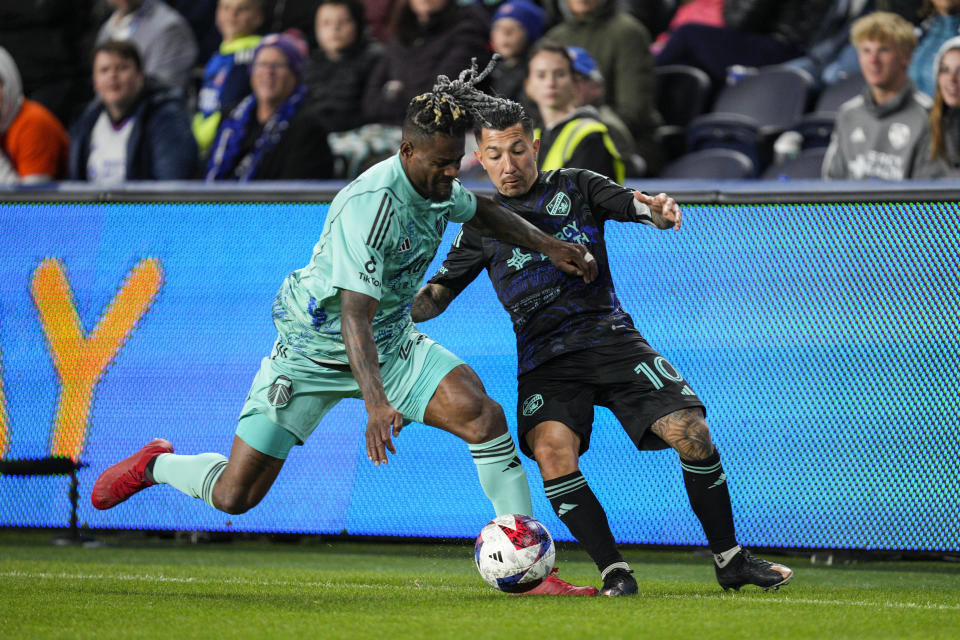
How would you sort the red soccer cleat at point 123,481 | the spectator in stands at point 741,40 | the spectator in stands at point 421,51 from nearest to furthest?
the red soccer cleat at point 123,481
the spectator in stands at point 421,51
the spectator in stands at point 741,40

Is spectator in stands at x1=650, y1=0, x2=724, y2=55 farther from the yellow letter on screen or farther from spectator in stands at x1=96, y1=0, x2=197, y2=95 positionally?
the yellow letter on screen

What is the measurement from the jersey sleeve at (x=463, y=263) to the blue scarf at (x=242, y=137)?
11.5 ft

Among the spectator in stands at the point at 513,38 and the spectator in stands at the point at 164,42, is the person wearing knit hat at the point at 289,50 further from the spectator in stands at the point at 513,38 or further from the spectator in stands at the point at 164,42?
the spectator in stands at the point at 164,42

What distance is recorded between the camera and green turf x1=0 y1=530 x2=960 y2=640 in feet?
13.9

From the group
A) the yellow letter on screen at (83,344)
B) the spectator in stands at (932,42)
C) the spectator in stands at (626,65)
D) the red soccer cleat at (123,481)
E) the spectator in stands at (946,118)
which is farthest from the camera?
the spectator in stands at (626,65)

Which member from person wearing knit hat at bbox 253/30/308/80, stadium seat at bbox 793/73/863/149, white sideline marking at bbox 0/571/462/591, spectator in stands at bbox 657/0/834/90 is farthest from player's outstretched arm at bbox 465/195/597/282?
spectator in stands at bbox 657/0/834/90

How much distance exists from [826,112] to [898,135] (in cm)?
156

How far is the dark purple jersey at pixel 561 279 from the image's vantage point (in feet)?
18.0

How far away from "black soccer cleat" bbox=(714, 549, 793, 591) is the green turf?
76 millimetres

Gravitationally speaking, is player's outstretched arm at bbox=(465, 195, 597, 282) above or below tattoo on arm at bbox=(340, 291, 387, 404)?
above

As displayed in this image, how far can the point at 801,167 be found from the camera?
883 cm

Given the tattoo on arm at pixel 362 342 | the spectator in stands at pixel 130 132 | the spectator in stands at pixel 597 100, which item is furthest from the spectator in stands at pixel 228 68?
the tattoo on arm at pixel 362 342

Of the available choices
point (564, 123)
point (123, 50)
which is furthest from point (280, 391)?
point (123, 50)

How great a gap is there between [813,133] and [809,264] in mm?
2924
